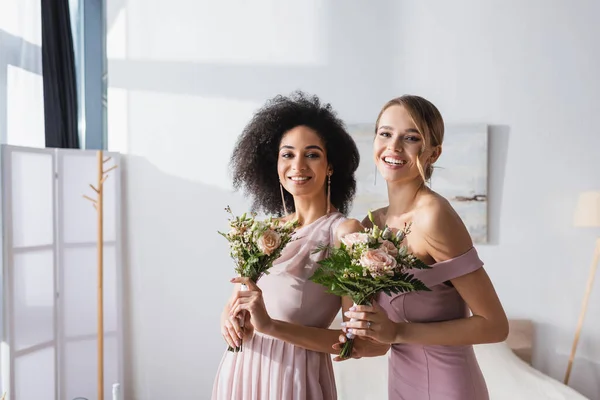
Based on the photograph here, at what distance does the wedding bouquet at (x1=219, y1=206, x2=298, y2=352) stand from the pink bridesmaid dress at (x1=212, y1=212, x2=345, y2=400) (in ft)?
0.27

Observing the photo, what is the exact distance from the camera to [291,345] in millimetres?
1699

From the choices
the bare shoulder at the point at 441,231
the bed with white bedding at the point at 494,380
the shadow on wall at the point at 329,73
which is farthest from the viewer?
the shadow on wall at the point at 329,73

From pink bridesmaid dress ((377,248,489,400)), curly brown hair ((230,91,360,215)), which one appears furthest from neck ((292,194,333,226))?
pink bridesmaid dress ((377,248,489,400))

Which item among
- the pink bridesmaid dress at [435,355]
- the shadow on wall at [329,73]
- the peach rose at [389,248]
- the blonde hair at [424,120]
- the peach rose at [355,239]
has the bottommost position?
the pink bridesmaid dress at [435,355]

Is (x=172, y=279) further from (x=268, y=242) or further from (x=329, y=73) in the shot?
(x=268, y=242)

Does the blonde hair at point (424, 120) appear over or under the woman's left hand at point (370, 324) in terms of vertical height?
over

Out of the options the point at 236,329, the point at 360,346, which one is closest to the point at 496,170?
the point at 360,346

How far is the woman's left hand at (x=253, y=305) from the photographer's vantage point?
1590mm

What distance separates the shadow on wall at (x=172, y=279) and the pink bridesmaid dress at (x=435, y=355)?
2.56 m

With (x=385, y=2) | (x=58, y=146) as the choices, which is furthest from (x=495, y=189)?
(x=58, y=146)

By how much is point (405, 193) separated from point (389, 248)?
0.27m

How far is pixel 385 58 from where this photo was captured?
402cm

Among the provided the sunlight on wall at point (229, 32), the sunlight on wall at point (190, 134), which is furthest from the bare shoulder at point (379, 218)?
the sunlight on wall at point (229, 32)

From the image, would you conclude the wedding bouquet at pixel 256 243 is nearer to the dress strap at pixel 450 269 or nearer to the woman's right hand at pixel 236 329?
the woman's right hand at pixel 236 329
